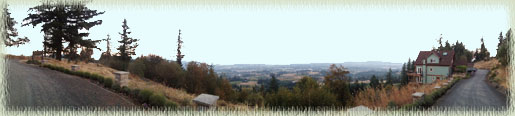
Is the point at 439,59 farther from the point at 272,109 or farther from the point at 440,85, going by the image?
the point at 272,109

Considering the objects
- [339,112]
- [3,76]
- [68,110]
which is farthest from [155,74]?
[339,112]

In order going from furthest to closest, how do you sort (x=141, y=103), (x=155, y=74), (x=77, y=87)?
(x=155, y=74)
(x=77, y=87)
(x=141, y=103)

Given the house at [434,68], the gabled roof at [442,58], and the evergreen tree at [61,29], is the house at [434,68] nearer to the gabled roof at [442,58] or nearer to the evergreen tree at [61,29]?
the gabled roof at [442,58]

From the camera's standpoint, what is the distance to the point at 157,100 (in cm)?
251

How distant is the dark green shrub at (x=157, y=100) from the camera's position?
2.47 metres

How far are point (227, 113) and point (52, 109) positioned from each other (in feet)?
6.94

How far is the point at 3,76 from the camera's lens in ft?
7.62

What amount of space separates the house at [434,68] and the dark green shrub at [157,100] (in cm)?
516

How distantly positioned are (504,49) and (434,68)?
5.50ft

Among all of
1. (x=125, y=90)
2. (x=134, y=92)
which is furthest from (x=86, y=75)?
(x=134, y=92)

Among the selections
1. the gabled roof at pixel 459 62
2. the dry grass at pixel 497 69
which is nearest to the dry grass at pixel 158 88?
the dry grass at pixel 497 69

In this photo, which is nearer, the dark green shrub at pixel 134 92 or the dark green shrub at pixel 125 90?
the dark green shrub at pixel 134 92

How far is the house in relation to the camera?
407cm

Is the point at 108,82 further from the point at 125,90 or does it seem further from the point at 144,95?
the point at 144,95
